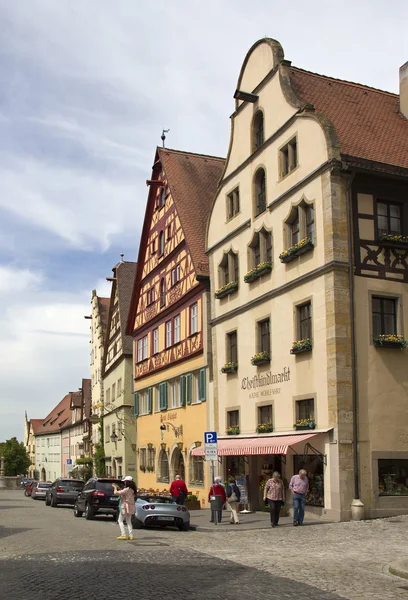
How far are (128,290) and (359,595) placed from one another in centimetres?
4910

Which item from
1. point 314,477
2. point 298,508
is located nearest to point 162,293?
point 314,477

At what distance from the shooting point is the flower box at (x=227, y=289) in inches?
1243

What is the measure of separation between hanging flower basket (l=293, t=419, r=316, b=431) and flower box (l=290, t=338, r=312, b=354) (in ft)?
7.10

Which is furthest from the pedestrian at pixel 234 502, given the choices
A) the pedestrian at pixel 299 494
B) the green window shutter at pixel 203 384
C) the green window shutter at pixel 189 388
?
the green window shutter at pixel 189 388

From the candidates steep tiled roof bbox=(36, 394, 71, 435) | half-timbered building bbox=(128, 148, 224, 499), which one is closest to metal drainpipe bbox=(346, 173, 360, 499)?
half-timbered building bbox=(128, 148, 224, 499)

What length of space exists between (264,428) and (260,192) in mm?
8754

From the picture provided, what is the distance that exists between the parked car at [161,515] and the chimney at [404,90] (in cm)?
1677

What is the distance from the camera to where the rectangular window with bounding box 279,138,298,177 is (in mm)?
27539

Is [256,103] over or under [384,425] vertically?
over

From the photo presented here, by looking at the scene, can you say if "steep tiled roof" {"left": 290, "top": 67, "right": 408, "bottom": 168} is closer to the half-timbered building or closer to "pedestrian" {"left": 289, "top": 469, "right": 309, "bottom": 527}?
"pedestrian" {"left": 289, "top": 469, "right": 309, "bottom": 527}

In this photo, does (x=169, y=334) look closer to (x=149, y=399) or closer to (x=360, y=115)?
(x=149, y=399)

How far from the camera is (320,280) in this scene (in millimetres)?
24922

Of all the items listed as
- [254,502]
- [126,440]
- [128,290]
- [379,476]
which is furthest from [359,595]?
[128,290]

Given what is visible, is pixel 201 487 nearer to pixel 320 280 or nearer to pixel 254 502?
pixel 254 502
